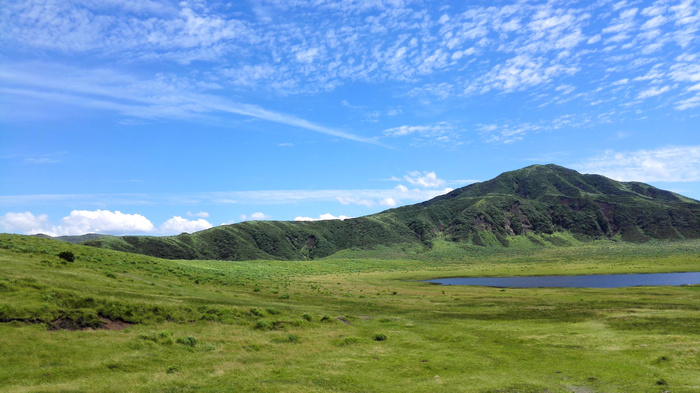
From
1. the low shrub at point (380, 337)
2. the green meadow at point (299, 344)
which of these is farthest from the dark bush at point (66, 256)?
the low shrub at point (380, 337)

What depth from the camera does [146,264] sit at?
66.9m

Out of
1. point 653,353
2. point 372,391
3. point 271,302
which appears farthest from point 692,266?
point 372,391

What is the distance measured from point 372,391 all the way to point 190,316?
21.3m

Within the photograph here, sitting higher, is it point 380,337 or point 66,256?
point 66,256

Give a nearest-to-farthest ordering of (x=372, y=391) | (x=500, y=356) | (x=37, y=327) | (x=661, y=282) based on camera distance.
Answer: (x=372, y=391) → (x=37, y=327) → (x=500, y=356) → (x=661, y=282)

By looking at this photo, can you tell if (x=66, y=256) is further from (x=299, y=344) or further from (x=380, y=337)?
(x=380, y=337)

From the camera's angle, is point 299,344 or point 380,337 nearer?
→ point 299,344

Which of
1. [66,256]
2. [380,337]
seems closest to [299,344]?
[380,337]

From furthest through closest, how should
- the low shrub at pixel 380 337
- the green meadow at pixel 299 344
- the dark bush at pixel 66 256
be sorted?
the dark bush at pixel 66 256 < the low shrub at pixel 380 337 < the green meadow at pixel 299 344

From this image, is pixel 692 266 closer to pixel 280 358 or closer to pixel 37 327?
pixel 280 358

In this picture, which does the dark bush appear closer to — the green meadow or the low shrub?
the green meadow

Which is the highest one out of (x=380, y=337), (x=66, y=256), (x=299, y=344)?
(x=66, y=256)

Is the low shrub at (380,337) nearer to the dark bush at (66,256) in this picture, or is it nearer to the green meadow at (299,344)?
the green meadow at (299,344)

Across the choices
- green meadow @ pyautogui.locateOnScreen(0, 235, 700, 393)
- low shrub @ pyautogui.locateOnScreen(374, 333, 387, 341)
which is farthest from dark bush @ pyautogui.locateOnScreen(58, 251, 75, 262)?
low shrub @ pyautogui.locateOnScreen(374, 333, 387, 341)
